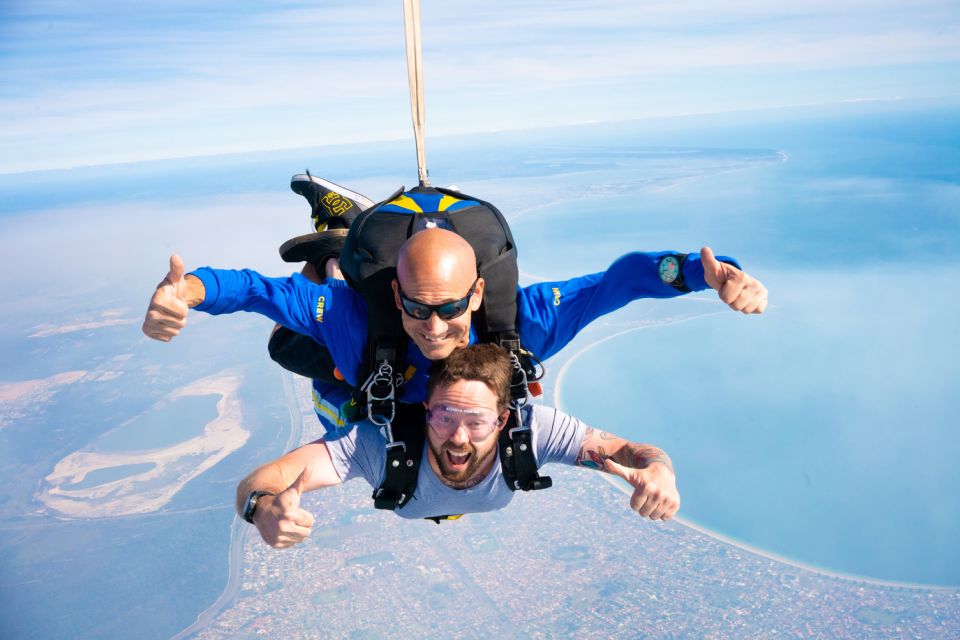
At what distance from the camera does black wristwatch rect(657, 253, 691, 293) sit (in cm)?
261

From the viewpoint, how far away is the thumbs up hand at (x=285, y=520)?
1792 millimetres

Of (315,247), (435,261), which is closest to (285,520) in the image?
(435,261)

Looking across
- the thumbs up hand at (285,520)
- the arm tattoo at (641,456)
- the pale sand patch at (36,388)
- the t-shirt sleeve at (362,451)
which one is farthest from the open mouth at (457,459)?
the pale sand patch at (36,388)

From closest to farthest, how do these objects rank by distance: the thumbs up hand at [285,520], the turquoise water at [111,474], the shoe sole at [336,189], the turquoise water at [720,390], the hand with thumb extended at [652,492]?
the thumbs up hand at [285,520] < the hand with thumb extended at [652,492] < the shoe sole at [336,189] < the turquoise water at [720,390] < the turquoise water at [111,474]

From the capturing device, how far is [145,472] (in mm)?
63000

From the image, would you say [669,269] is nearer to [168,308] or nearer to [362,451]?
[362,451]

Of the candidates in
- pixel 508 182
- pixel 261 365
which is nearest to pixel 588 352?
pixel 261 365

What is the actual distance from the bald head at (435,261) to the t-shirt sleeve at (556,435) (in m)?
0.67

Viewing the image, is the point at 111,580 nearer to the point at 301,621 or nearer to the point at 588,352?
the point at 301,621

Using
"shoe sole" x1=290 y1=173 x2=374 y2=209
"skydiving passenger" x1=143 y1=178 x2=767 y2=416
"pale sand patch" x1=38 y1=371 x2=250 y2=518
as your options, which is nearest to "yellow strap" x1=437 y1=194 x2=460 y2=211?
"skydiving passenger" x1=143 y1=178 x2=767 y2=416

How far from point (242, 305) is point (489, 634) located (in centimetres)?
5083

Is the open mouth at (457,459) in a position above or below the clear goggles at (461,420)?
below

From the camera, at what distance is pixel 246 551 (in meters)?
53.4

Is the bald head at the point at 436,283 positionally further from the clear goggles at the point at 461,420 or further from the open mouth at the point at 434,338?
the clear goggles at the point at 461,420
